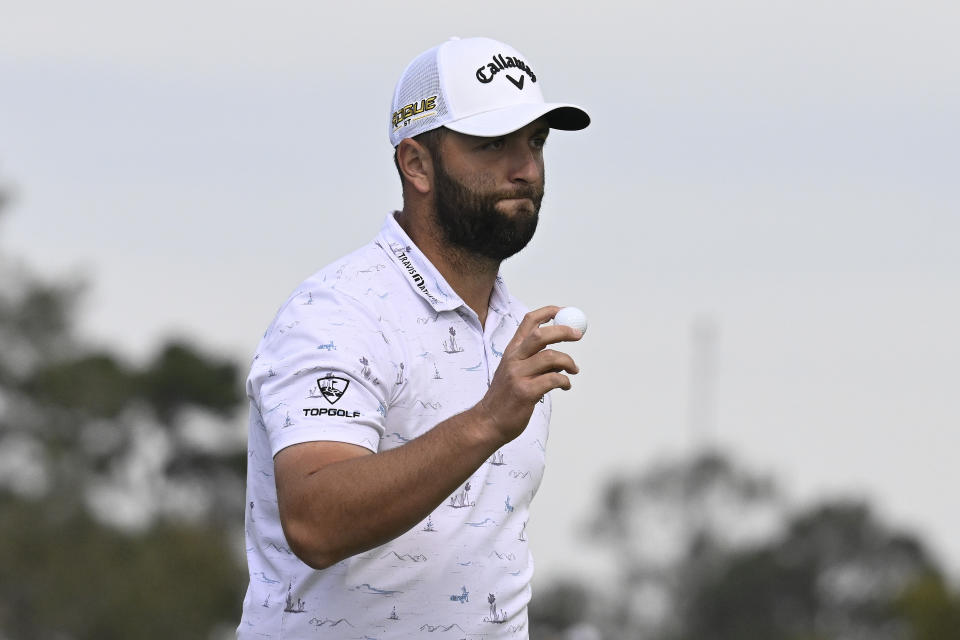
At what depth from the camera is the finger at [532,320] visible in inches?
183

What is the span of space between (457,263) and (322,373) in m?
0.82

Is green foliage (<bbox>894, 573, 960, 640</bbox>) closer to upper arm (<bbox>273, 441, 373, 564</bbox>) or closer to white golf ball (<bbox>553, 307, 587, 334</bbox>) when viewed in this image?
white golf ball (<bbox>553, 307, 587, 334</bbox>)

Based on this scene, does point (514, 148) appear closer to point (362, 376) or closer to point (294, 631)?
point (362, 376)

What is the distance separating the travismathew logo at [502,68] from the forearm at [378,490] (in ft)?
4.21

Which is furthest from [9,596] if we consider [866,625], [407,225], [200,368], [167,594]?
[407,225]

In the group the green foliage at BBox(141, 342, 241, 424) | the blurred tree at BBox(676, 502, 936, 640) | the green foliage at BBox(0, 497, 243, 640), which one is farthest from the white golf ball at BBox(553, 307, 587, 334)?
the blurred tree at BBox(676, 502, 936, 640)

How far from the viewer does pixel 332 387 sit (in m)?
4.75

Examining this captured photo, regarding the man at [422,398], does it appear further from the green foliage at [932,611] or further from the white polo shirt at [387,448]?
the green foliage at [932,611]

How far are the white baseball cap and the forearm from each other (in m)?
1.09

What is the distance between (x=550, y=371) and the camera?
15.0 feet

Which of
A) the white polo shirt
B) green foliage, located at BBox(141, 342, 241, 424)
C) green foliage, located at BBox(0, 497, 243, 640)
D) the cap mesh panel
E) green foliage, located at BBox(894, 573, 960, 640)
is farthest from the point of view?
green foliage, located at BBox(141, 342, 241, 424)

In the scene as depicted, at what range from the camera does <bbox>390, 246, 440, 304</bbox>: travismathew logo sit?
17.4 ft

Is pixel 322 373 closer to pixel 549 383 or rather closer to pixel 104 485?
pixel 549 383

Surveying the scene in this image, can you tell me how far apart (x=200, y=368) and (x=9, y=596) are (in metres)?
11.1
